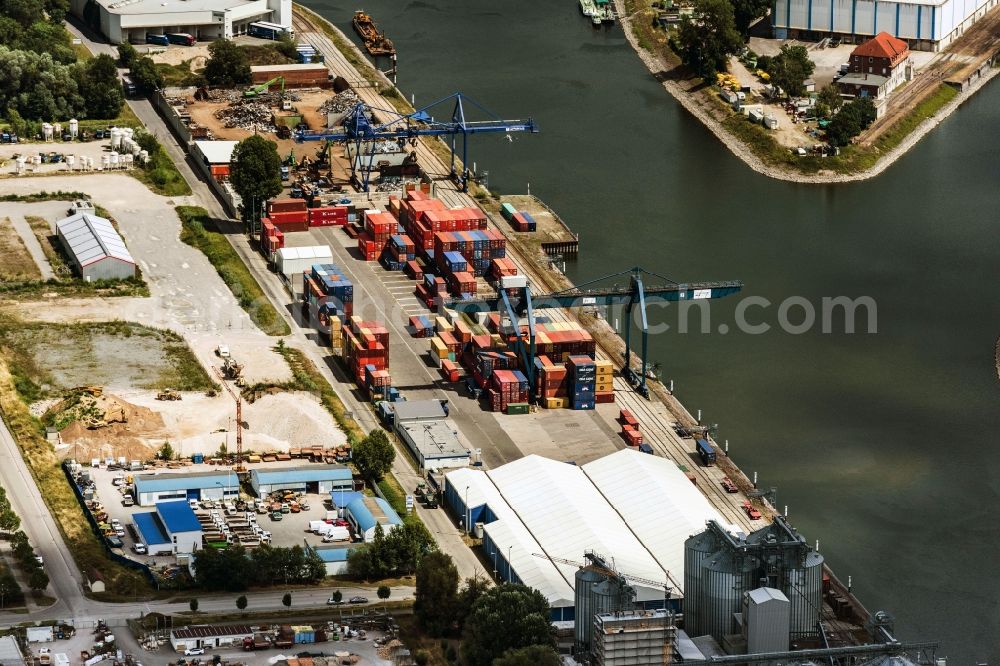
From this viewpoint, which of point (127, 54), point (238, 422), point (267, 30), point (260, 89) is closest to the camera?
point (238, 422)

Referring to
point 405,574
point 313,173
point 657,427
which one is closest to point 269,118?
point 313,173

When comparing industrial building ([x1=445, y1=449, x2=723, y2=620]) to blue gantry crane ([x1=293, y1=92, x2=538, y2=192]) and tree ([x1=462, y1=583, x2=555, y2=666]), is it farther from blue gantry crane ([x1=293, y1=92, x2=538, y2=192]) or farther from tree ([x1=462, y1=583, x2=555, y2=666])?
blue gantry crane ([x1=293, y1=92, x2=538, y2=192])

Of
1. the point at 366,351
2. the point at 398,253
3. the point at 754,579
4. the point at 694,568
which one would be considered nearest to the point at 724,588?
the point at 754,579

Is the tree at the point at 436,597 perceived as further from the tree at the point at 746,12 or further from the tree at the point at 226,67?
the tree at the point at 746,12

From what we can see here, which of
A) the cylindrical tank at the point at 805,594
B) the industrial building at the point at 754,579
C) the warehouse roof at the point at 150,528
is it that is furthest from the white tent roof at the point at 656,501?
the warehouse roof at the point at 150,528

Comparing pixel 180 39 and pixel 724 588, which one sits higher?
pixel 724 588

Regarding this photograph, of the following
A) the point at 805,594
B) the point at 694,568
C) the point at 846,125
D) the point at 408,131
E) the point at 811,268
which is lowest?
the point at 811,268

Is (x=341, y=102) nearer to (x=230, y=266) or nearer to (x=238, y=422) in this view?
(x=230, y=266)
